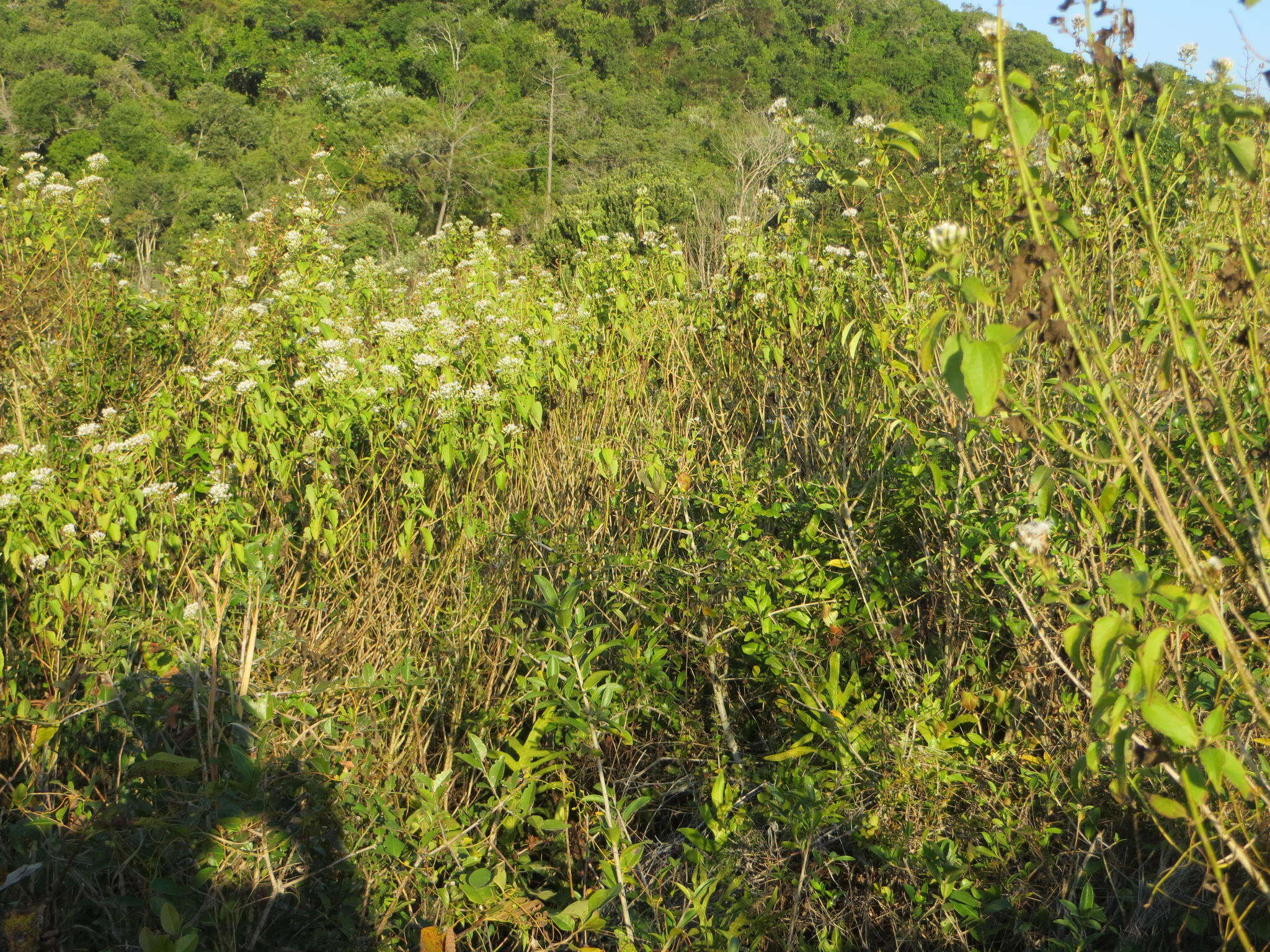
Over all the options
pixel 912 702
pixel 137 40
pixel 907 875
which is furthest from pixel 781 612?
pixel 137 40

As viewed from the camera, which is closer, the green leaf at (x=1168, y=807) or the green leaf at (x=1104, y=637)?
the green leaf at (x=1104, y=637)

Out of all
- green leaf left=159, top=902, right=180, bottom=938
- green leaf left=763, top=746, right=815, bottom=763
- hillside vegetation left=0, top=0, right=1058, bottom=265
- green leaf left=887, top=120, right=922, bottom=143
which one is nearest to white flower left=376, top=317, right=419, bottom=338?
green leaf left=763, top=746, right=815, bottom=763

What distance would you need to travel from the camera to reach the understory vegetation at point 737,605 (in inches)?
59.1

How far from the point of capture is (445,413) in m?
3.05

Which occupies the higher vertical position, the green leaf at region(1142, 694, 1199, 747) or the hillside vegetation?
the green leaf at region(1142, 694, 1199, 747)

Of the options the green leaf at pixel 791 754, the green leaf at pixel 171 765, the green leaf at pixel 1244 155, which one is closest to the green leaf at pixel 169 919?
the green leaf at pixel 171 765

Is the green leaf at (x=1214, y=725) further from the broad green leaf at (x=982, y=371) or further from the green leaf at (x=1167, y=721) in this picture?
the broad green leaf at (x=982, y=371)

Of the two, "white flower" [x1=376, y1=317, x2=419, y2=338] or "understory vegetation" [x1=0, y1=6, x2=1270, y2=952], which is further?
"white flower" [x1=376, y1=317, x2=419, y2=338]

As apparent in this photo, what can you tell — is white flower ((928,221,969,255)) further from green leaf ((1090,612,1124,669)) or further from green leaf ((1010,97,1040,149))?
green leaf ((1090,612,1124,669))

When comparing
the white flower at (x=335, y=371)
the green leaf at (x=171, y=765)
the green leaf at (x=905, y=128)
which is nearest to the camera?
the green leaf at (x=905, y=128)

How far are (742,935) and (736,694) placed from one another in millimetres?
882

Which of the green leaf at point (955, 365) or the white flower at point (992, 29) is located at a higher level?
the white flower at point (992, 29)

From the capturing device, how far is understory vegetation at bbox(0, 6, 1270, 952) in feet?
4.93

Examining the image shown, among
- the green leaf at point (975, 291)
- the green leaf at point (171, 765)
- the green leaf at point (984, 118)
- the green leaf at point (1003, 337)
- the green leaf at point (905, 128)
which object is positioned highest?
the green leaf at point (984, 118)
